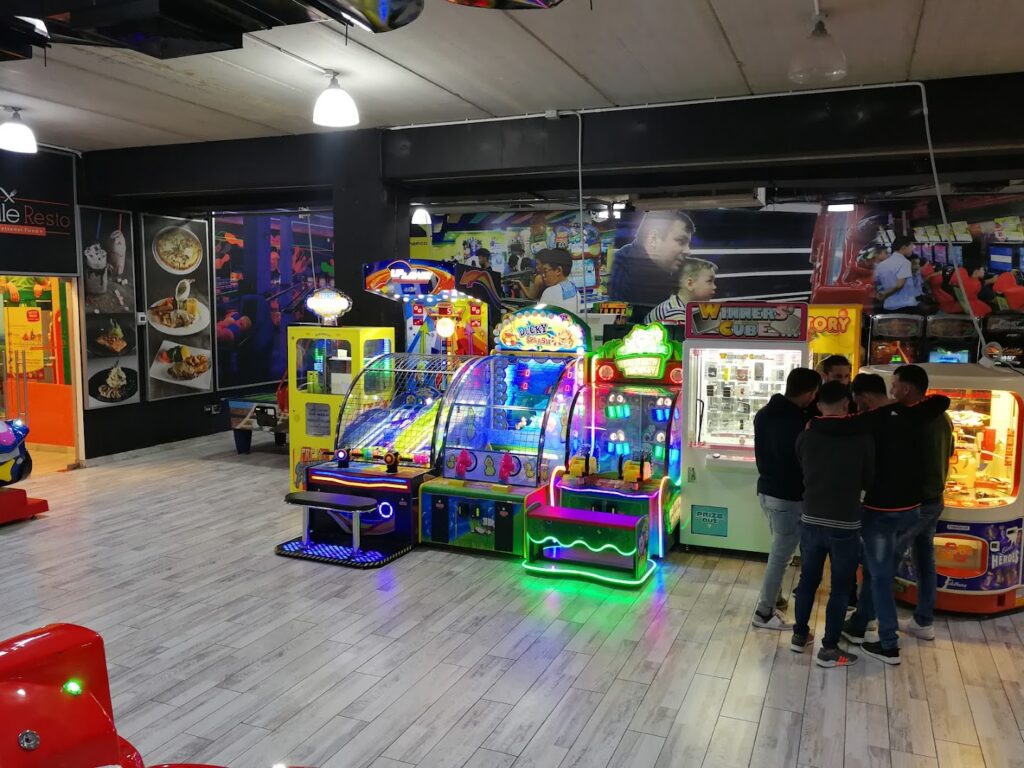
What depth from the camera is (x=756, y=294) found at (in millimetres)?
11945

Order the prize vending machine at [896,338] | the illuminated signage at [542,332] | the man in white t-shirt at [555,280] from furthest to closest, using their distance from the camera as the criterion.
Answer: the man in white t-shirt at [555,280] → the prize vending machine at [896,338] → the illuminated signage at [542,332]

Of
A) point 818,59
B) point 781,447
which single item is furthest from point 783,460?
point 818,59

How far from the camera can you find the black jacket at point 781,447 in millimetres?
4199

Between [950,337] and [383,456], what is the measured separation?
7922mm

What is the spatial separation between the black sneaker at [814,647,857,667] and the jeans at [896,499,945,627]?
0.61m

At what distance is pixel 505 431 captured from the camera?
6.34m

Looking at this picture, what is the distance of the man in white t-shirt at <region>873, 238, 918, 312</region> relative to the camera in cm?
1100

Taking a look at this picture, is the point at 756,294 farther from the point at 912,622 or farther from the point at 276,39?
the point at 276,39

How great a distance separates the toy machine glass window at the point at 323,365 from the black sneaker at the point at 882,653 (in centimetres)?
483

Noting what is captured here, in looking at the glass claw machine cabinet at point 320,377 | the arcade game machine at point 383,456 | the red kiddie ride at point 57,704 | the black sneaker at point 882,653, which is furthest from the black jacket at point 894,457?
the glass claw machine cabinet at point 320,377

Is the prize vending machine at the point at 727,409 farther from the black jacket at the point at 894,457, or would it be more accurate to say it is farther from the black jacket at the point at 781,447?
the black jacket at the point at 894,457

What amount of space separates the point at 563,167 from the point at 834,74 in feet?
9.87

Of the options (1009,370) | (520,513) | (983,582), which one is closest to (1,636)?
(520,513)

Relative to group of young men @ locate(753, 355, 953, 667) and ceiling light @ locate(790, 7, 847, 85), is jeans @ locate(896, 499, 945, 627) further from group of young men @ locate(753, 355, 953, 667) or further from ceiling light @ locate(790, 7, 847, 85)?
ceiling light @ locate(790, 7, 847, 85)
